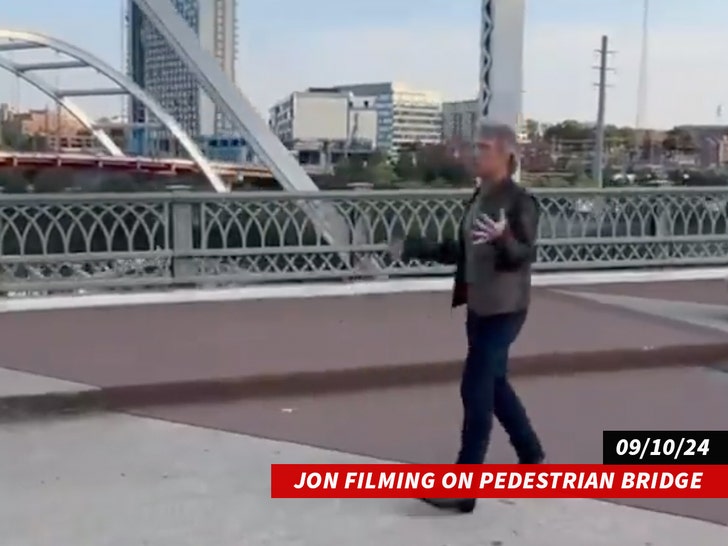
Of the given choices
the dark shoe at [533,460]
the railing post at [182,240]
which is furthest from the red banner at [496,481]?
the railing post at [182,240]

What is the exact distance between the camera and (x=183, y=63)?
21469 millimetres

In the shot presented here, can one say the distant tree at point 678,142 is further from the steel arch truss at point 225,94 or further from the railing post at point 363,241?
the railing post at point 363,241

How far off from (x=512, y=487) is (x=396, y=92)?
33440 millimetres

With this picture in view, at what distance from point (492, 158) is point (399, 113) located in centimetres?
3230

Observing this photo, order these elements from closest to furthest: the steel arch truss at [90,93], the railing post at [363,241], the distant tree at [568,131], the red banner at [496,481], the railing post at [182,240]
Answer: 1. the red banner at [496,481]
2. the railing post at [182,240]
3. the railing post at [363,241]
4. the distant tree at [568,131]
5. the steel arch truss at [90,93]

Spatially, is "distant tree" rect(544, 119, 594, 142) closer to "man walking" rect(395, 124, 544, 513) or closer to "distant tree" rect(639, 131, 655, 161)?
"distant tree" rect(639, 131, 655, 161)

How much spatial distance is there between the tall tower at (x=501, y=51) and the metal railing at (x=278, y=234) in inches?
93.6

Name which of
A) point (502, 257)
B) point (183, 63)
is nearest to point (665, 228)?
point (502, 257)

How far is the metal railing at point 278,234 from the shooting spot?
Result: 9414 mm

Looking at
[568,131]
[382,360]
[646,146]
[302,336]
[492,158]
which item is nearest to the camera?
[492,158]

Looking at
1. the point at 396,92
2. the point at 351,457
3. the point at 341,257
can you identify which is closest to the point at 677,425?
the point at 351,457

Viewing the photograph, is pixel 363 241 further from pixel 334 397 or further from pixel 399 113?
pixel 399 113

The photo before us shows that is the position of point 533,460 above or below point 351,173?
below

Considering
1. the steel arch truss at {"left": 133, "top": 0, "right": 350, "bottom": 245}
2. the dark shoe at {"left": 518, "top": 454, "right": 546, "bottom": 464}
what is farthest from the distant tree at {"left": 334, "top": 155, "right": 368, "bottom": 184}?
the dark shoe at {"left": 518, "top": 454, "right": 546, "bottom": 464}
